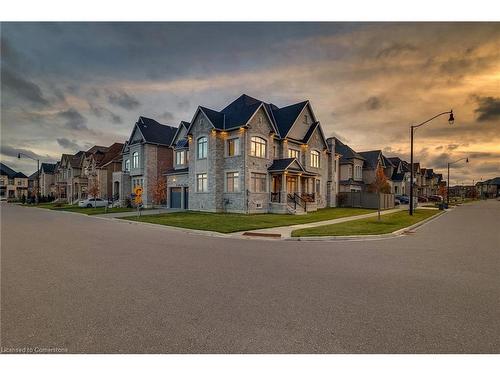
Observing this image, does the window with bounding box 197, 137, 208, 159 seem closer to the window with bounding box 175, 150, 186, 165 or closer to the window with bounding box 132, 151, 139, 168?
the window with bounding box 175, 150, 186, 165

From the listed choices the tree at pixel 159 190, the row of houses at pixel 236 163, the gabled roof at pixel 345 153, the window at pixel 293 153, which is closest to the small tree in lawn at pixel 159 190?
the tree at pixel 159 190

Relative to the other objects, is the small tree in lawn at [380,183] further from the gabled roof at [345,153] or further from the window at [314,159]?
the window at [314,159]

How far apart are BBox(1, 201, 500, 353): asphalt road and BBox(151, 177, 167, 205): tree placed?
2188cm

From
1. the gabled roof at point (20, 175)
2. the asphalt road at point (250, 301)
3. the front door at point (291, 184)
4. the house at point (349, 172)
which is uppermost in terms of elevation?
the gabled roof at point (20, 175)

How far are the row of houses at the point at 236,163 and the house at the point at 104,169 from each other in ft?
0.48

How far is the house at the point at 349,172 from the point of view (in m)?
43.4

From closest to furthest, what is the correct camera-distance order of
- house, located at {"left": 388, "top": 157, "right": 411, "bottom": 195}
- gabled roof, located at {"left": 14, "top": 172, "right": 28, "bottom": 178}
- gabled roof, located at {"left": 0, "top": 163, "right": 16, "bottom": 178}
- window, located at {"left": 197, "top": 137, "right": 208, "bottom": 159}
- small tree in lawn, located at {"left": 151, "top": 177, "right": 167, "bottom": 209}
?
window, located at {"left": 197, "top": 137, "right": 208, "bottom": 159} → small tree in lawn, located at {"left": 151, "top": 177, "right": 167, "bottom": 209} → house, located at {"left": 388, "top": 157, "right": 411, "bottom": 195} → gabled roof, located at {"left": 0, "top": 163, "right": 16, "bottom": 178} → gabled roof, located at {"left": 14, "top": 172, "right": 28, "bottom": 178}

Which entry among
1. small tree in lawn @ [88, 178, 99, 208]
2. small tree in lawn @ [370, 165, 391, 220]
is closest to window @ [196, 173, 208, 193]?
small tree in lawn @ [88, 178, 99, 208]

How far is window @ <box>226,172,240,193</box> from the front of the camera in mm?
25047

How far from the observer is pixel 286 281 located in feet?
20.1

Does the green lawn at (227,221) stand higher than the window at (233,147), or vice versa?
the window at (233,147)

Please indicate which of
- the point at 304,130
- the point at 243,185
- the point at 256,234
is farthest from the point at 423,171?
the point at 256,234

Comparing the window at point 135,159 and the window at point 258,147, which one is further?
A: the window at point 135,159

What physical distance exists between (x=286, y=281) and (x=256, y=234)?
23.2 feet
